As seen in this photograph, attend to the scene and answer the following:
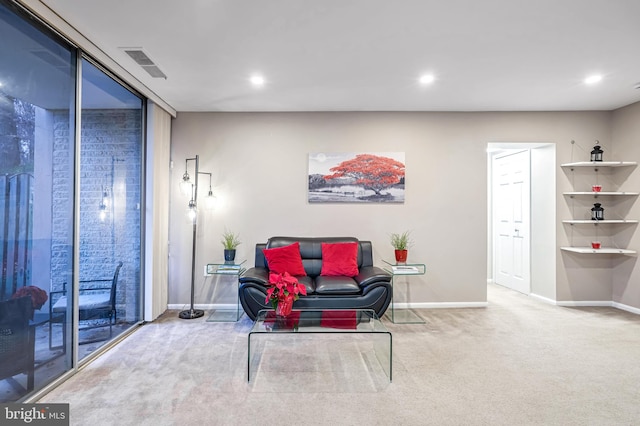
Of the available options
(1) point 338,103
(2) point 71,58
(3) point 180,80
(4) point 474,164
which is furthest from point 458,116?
(2) point 71,58

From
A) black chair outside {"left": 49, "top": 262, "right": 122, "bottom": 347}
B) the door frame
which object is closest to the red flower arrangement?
black chair outside {"left": 49, "top": 262, "right": 122, "bottom": 347}

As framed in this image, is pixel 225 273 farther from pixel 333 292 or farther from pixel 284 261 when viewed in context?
pixel 333 292

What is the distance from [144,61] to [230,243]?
7.62 feet

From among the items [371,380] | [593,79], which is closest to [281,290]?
[371,380]

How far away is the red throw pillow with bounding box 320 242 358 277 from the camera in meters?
4.23

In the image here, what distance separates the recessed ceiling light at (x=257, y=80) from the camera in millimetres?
3578

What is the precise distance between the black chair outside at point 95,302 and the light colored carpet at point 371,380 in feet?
1.02

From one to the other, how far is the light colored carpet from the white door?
1.78 metres

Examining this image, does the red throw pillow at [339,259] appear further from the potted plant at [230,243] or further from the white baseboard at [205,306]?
the white baseboard at [205,306]

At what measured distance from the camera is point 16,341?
2.19 meters

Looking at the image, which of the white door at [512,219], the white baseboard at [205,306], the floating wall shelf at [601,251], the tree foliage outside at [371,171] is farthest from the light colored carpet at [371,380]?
the tree foliage outside at [371,171]

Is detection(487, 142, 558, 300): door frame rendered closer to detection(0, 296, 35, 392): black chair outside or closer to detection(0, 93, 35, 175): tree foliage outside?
detection(0, 93, 35, 175): tree foliage outside

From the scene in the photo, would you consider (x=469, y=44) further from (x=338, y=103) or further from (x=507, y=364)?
(x=507, y=364)

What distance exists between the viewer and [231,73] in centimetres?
351
